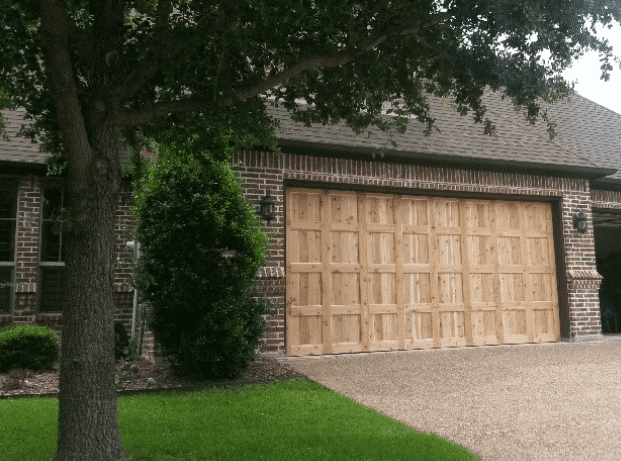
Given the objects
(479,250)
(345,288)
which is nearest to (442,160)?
(479,250)

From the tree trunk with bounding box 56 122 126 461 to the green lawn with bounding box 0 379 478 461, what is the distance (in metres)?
0.59

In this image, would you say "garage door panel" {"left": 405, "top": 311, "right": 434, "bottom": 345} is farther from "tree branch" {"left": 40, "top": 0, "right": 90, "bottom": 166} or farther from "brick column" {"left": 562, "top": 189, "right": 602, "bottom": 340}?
"tree branch" {"left": 40, "top": 0, "right": 90, "bottom": 166}

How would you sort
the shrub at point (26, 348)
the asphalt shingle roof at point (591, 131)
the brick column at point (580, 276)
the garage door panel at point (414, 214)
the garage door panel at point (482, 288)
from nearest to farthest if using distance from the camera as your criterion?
1. the shrub at point (26, 348)
2. the garage door panel at point (414, 214)
3. the garage door panel at point (482, 288)
4. the brick column at point (580, 276)
5. the asphalt shingle roof at point (591, 131)

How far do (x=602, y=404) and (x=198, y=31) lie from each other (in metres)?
5.30

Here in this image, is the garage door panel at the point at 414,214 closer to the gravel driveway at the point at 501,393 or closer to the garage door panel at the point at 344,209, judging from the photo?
the garage door panel at the point at 344,209

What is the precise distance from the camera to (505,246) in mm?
11172

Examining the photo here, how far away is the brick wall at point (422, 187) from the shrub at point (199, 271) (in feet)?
5.88

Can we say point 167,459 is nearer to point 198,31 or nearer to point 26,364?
point 198,31

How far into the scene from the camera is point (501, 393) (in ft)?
21.9

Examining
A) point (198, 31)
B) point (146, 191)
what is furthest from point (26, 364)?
point (198, 31)

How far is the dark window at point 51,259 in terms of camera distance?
9453mm

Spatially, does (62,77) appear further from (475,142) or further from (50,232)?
(475,142)

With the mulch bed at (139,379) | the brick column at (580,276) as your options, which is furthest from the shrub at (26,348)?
the brick column at (580,276)

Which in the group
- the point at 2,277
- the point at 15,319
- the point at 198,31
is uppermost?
the point at 198,31
